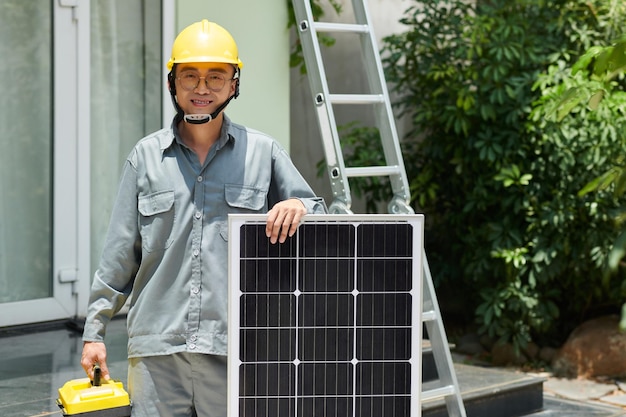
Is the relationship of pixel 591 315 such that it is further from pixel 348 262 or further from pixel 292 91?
pixel 348 262

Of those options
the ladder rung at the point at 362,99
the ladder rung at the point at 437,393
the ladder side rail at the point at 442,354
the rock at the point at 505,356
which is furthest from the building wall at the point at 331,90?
the ladder rung at the point at 437,393

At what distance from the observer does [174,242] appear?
101 inches

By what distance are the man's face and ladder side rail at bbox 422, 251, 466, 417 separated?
198 centimetres

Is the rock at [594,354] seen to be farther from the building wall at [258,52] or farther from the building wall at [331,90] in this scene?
the building wall at [258,52]

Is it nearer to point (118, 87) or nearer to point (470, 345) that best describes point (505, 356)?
point (470, 345)

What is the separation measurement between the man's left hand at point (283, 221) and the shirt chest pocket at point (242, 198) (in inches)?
6.8

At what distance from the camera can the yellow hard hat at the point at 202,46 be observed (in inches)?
100

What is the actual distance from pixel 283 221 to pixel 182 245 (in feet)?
0.96

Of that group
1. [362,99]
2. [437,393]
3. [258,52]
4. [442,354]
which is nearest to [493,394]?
[442,354]

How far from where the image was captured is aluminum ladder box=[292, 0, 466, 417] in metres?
4.38

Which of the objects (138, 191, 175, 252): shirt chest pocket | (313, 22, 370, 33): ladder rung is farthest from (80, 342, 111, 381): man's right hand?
(313, 22, 370, 33): ladder rung

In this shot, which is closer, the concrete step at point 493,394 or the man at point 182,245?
the man at point 182,245

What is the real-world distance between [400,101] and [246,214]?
444 cm

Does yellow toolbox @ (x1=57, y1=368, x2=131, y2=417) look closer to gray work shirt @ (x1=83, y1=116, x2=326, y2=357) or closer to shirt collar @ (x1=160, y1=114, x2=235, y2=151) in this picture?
gray work shirt @ (x1=83, y1=116, x2=326, y2=357)
